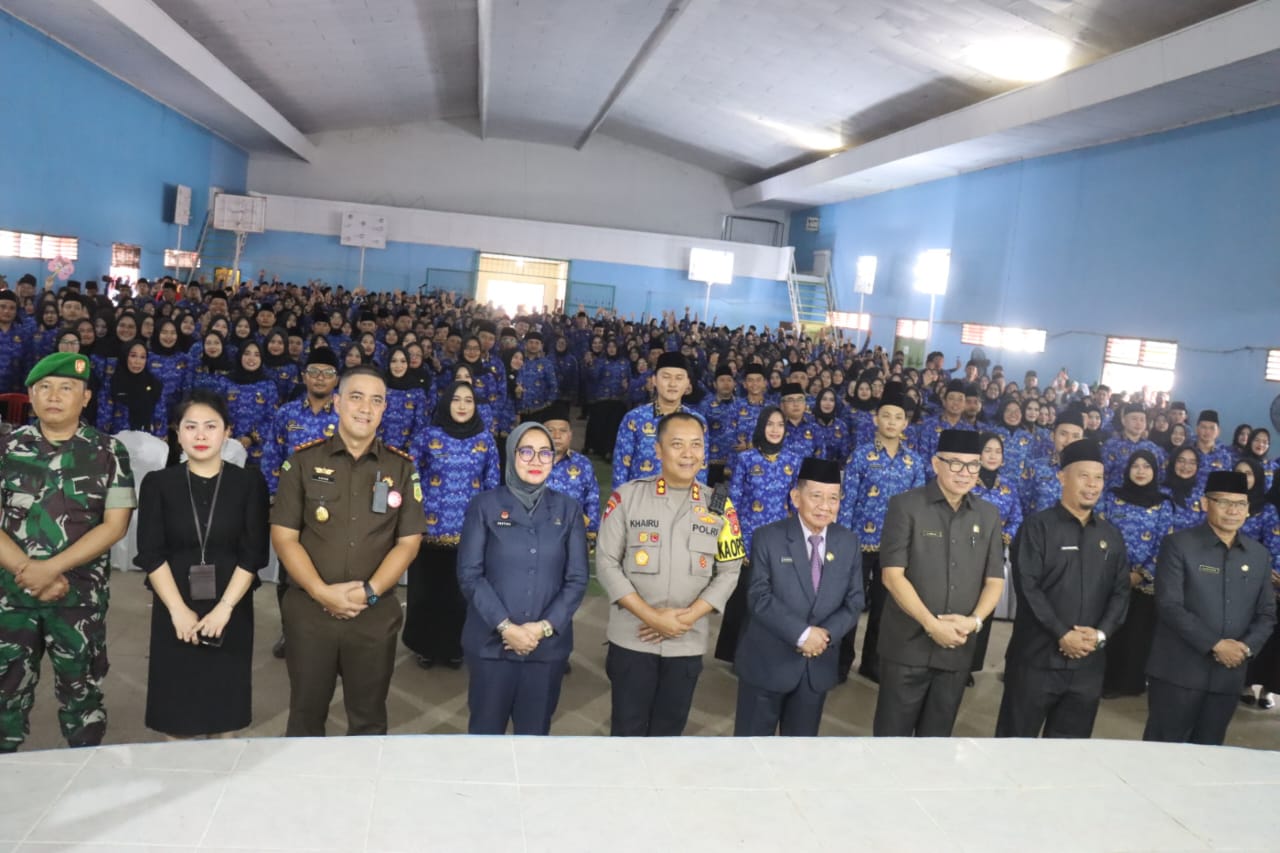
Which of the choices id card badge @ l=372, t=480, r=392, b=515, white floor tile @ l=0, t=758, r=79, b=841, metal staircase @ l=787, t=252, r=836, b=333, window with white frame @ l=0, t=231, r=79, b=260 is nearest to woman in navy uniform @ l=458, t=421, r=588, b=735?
id card badge @ l=372, t=480, r=392, b=515

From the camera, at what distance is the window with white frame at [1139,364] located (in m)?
12.0

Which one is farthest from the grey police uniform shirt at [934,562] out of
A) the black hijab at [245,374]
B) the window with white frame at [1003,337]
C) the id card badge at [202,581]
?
the window with white frame at [1003,337]

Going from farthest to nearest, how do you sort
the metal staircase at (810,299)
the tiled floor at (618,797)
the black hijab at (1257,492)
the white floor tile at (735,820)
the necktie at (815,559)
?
the metal staircase at (810,299) < the black hijab at (1257,492) < the necktie at (815,559) < the white floor tile at (735,820) < the tiled floor at (618,797)

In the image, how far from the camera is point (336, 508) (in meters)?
3.22

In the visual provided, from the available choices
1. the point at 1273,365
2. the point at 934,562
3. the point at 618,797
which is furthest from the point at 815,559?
the point at 1273,365

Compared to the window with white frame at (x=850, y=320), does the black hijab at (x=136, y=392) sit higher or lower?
lower

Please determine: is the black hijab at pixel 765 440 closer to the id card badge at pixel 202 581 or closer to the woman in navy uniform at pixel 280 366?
the id card badge at pixel 202 581

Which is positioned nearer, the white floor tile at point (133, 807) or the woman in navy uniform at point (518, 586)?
the white floor tile at point (133, 807)

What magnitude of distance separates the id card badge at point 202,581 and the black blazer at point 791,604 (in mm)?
1855

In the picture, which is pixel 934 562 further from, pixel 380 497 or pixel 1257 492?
pixel 1257 492

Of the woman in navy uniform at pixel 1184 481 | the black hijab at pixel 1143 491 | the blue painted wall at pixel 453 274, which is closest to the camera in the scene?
the black hijab at pixel 1143 491

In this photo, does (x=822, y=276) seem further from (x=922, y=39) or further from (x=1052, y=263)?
(x=922, y=39)

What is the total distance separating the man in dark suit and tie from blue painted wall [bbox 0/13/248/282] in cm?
1261

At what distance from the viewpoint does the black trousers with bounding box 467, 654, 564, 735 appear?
10.9 feet
